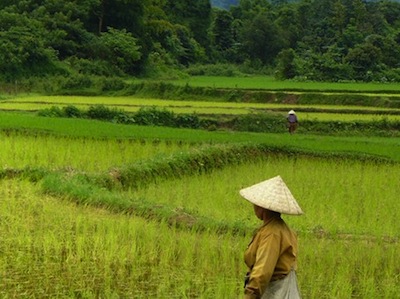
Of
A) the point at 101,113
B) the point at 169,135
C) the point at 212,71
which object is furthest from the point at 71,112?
the point at 212,71

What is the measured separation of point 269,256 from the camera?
3.47 metres

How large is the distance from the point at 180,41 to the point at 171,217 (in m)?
34.5

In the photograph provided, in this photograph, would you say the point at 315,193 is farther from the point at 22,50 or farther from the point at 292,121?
the point at 22,50

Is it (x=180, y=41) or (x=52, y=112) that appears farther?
(x=180, y=41)

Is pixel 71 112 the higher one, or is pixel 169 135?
pixel 169 135

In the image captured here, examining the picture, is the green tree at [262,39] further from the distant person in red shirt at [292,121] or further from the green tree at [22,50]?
the distant person in red shirt at [292,121]

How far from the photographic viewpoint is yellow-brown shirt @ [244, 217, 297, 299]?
3.45m

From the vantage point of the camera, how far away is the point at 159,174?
10.0m

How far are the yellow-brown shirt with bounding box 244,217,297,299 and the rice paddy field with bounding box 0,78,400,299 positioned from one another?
1.37 meters

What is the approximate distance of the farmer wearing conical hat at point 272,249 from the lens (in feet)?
11.4

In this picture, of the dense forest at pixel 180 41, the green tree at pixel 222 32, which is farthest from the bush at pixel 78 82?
the green tree at pixel 222 32

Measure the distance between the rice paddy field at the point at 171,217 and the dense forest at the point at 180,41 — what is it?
1534 cm

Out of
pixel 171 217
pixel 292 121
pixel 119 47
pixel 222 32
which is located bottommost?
pixel 292 121

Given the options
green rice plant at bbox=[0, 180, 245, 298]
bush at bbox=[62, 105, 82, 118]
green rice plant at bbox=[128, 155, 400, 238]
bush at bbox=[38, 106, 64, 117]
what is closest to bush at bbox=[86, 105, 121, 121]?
bush at bbox=[62, 105, 82, 118]
